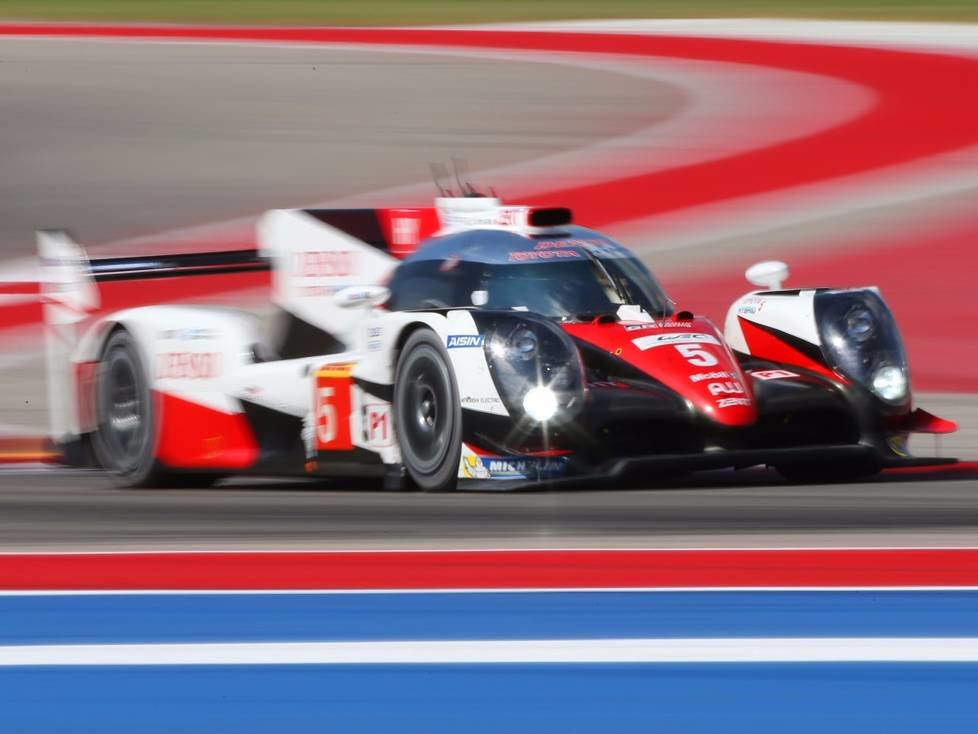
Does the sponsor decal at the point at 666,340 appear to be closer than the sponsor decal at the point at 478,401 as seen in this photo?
No

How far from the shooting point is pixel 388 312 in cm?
794

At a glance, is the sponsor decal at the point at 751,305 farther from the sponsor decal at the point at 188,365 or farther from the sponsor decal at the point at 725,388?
the sponsor decal at the point at 188,365

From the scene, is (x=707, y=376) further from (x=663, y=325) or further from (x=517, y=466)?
(x=517, y=466)

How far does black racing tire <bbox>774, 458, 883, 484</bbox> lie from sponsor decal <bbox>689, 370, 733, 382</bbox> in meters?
0.69

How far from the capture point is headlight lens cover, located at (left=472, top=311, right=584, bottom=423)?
23.7 ft

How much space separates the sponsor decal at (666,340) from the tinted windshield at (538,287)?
318 millimetres

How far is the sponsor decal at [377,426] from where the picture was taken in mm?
7750

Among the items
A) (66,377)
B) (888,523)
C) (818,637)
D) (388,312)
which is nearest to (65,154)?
(66,377)

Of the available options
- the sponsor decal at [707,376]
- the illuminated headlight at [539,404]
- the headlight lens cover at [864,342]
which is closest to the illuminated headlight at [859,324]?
the headlight lens cover at [864,342]

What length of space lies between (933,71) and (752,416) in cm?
1850

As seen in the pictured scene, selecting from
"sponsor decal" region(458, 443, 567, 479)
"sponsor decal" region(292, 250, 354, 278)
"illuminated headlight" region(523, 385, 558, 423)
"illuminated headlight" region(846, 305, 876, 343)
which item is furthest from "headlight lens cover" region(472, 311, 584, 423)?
"sponsor decal" region(292, 250, 354, 278)

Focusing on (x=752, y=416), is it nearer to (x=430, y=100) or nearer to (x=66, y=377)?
(x=66, y=377)

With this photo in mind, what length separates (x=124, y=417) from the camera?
9.38 meters

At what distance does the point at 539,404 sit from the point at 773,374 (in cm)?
116
